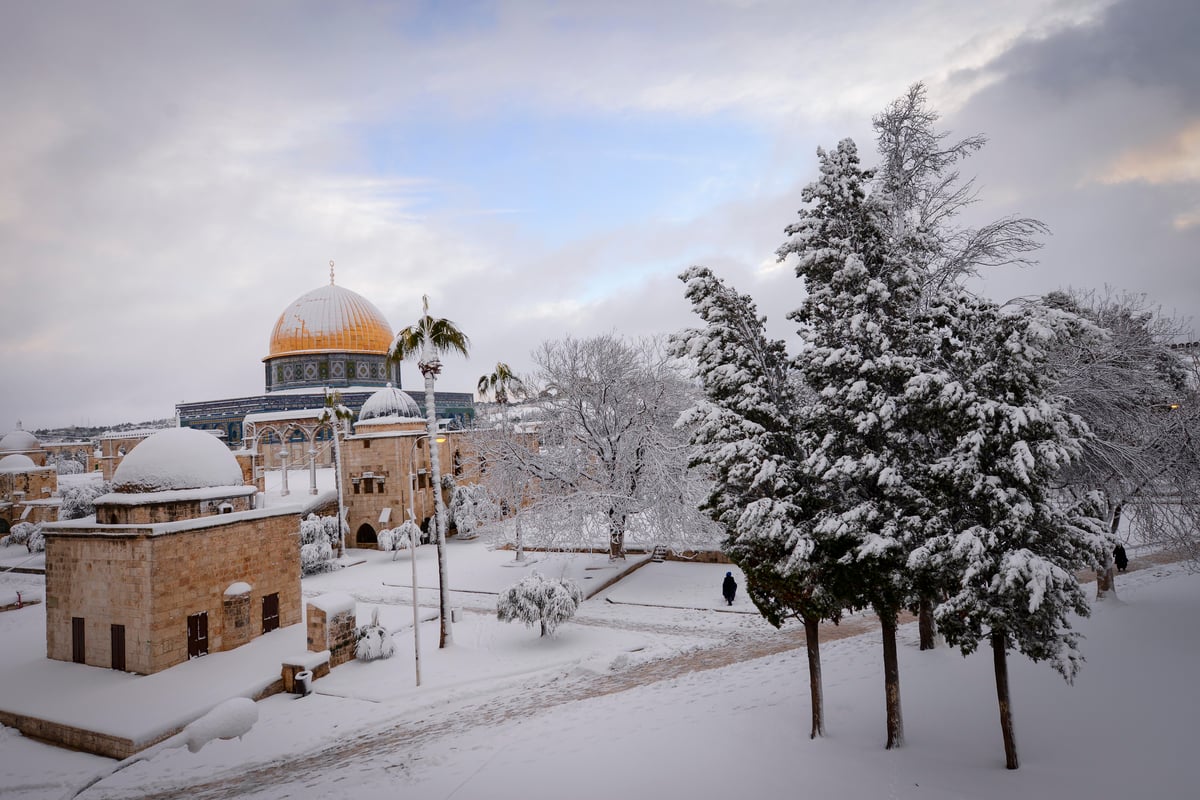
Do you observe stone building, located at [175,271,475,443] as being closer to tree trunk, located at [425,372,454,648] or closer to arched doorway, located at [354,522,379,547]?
arched doorway, located at [354,522,379,547]

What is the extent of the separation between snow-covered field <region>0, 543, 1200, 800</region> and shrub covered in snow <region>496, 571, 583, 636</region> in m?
0.68

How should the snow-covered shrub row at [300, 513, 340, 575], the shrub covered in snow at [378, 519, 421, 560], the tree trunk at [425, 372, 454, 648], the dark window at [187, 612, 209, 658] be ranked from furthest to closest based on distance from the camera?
the shrub covered in snow at [378, 519, 421, 560] → the snow-covered shrub row at [300, 513, 340, 575] → the tree trunk at [425, 372, 454, 648] → the dark window at [187, 612, 209, 658]

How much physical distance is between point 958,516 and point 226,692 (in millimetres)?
14772

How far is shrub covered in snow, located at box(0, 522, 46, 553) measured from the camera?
30141 mm

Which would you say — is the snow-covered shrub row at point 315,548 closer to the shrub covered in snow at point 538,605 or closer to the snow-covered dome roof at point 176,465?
the snow-covered dome roof at point 176,465

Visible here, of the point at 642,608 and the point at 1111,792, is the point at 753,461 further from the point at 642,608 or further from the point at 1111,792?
the point at 642,608

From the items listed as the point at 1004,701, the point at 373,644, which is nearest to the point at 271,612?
the point at 373,644

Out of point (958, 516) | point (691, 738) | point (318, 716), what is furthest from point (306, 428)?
point (958, 516)

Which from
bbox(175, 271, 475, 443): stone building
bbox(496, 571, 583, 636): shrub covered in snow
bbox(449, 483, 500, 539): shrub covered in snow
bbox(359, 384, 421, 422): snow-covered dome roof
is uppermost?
bbox(175, 271, 475, 443): stone building

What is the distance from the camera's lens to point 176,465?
16859mm

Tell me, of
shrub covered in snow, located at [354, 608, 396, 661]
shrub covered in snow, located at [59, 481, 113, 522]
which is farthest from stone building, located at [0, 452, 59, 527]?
shrub covered in snow, located at [354, 608, 396, 661]

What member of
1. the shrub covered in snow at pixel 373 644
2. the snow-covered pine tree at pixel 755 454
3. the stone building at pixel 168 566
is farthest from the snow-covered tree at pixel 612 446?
the snow-covered pine tree at pixel 755 454

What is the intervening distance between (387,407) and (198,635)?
82.2ft

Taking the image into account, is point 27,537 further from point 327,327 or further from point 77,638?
point 327,327
